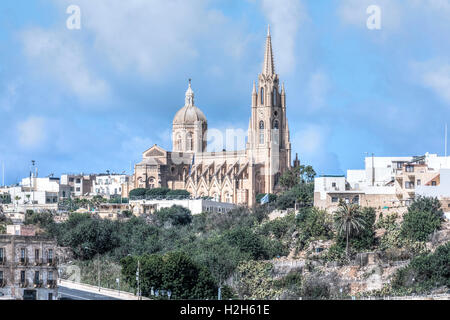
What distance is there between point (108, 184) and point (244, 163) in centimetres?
3397

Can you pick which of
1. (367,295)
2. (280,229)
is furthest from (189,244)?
(367,295)

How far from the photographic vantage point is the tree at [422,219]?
303 ft

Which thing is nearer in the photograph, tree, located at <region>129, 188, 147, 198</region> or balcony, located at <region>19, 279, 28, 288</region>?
balcony, located at <region>19, 279, 28, 288</region>

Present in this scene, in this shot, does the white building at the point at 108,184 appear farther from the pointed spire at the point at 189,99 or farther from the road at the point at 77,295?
the road at the point at 77,295

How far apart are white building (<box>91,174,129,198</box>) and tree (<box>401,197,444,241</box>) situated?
74.3 meters

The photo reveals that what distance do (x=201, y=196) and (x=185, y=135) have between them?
14.4m

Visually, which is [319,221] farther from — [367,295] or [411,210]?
[367,295]

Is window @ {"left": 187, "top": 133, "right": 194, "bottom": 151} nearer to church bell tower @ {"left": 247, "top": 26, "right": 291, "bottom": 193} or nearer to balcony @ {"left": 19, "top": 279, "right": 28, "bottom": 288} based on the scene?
church bell tower @ {"left": 247, "top": 26, "right": 291, "bottom": 193}

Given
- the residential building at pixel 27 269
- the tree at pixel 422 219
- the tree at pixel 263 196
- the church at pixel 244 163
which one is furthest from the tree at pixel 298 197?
the residential building at pixel 27 269

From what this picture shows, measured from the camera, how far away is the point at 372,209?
321ft

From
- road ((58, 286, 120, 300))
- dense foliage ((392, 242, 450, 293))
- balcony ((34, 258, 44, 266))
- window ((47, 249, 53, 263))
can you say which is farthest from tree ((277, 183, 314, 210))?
balcony ((34, 258, 44, 266))

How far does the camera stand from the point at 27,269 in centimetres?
7131

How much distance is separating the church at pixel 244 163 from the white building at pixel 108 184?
19.0 meters

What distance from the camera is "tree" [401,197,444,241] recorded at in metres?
92.5
